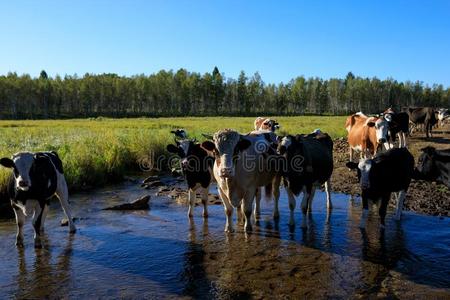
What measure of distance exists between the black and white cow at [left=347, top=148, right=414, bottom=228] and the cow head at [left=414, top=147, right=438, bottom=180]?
33cm

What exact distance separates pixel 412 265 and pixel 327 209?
420 centimetres

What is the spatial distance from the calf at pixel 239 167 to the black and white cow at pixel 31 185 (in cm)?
329

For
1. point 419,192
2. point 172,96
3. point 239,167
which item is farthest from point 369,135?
point 172,96

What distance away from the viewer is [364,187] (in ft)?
29.0

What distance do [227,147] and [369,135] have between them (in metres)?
9.15

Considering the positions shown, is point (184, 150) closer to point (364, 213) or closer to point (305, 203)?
point (305, 203)

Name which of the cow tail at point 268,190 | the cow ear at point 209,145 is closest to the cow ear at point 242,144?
the cow ear at point 209,145

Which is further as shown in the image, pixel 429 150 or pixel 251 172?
pixel 251 172

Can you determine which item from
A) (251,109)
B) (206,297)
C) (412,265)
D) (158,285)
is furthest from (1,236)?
(251,109)

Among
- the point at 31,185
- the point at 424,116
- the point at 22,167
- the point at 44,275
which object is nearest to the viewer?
the point at 44,275

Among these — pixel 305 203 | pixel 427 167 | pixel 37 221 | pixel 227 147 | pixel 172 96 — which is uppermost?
pixel 172 96

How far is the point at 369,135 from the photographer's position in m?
15.7

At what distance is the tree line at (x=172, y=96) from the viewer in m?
90.8

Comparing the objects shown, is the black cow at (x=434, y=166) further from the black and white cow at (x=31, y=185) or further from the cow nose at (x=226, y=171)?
the black and white cow at (x=31, y=185)
